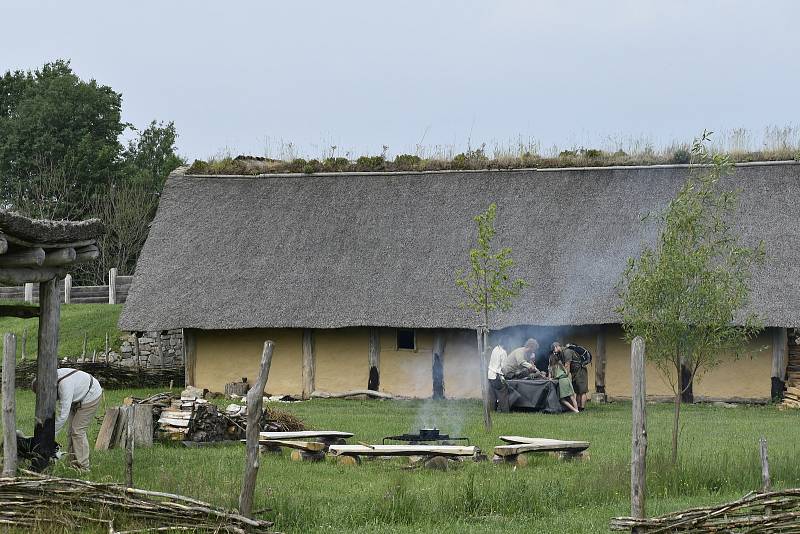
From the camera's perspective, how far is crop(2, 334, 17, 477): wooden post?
1055cm

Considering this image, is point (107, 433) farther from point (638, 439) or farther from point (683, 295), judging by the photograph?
point (638, 439)

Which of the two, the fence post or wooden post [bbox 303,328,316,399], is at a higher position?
the fence post

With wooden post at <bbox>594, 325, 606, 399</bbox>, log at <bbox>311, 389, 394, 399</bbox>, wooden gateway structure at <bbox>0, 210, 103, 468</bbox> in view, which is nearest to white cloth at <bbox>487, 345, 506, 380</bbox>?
wooden post at <bbox>594, 325, 606, 399</bbox>

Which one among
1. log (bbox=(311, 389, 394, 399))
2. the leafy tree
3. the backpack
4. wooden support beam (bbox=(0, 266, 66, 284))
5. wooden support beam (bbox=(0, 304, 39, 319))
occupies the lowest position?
log (bbox=(311, 389, 394, 399))

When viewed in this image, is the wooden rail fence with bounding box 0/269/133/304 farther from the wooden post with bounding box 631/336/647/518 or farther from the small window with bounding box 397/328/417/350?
the wooden post with bounding box 631/336/647/518

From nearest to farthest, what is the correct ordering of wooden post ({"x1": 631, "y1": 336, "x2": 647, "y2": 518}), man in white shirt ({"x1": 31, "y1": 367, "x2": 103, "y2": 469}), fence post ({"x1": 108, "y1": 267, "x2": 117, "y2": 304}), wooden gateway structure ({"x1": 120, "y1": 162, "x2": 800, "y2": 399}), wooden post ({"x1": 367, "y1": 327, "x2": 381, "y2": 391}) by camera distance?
wooden post ({"x1": 631, "y1": 336, "x2": 647, "y2": 518})
man in white shirt ({"x1": 31, "y1": 367, "x2": 103, "y2": 469})
wooden gateway structure ({"x1": 120, "y1": 162, "x2": 800, "y2": 399})
wooden post ({"x1": 367, "y1": 327, "x2": 381, "y2": 391})
fence post ({"x1": 108, "y1": 267, "x2": 117, "y2": 304})

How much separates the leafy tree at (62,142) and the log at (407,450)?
34.2 meters

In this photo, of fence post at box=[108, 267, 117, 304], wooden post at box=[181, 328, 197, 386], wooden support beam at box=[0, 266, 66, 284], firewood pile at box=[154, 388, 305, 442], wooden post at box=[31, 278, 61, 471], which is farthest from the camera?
fence post at box=[108, 267, 117, 304]

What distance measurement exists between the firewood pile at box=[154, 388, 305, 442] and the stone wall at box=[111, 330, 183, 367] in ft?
38.9

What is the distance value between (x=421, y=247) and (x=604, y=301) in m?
4.65

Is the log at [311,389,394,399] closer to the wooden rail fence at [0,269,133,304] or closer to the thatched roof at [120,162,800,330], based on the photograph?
the thatched roof at [120,162,800,330]

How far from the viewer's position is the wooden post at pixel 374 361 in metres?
25.9

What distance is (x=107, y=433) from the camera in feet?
50.7

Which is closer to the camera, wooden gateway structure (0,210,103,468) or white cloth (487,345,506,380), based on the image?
wooden gateway structure (0,210,103,468)
